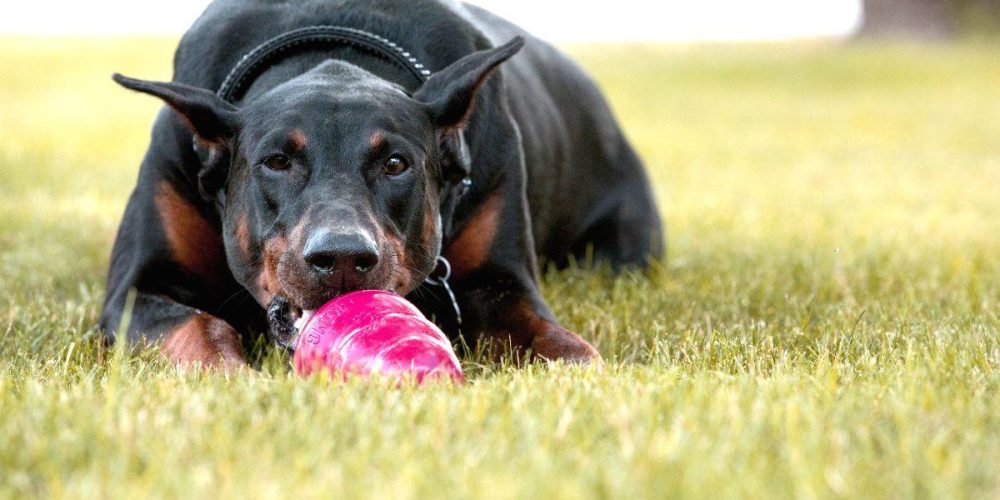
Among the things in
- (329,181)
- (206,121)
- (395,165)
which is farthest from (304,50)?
(329,181)

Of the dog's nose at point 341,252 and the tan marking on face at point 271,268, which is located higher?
the dog's nose at point 341,252

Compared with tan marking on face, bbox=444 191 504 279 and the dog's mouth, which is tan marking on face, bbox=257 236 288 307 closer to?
the dog's mouth

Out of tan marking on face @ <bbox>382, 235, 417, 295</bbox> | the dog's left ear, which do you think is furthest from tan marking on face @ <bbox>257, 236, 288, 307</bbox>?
the dog's left ear

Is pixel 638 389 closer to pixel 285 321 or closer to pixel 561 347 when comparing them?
pixel 561 347

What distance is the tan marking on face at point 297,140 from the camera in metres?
A: 3.15

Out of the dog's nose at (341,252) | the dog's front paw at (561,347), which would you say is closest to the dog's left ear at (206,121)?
the dog's nose at (341,252)

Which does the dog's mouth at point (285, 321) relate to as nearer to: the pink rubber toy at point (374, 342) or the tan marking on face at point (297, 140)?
the pink rubber toy at point (374, 342)

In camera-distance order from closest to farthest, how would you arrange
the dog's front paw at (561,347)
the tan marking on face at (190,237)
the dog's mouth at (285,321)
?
1. the dog's mouth at (285,321)
2. the dog's front paw at (561,347)
3. the tan marking on face at (190,237)

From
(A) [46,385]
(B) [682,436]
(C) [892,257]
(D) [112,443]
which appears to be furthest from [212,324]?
(C) [892,257]

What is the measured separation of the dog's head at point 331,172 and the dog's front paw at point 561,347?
1.26ft

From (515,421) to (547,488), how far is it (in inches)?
18.5

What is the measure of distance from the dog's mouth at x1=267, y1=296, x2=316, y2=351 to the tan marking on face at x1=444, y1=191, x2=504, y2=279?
2.24 feet

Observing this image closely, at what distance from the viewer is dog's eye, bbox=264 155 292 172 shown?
125 inches

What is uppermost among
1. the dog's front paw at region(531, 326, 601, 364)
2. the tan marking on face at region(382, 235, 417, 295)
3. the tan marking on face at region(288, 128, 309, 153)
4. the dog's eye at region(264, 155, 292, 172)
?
the tan marking on face at region(288, 128, 309, 153)
